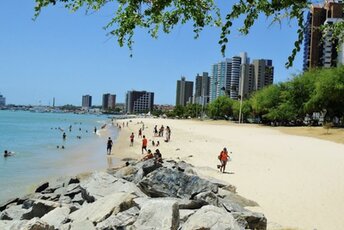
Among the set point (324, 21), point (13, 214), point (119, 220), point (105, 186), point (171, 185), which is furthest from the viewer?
point (105, 186)

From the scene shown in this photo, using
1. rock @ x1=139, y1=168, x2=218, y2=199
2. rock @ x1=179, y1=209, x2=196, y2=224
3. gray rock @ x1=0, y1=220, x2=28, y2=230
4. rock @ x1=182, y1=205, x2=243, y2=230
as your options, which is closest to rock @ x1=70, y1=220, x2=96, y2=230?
gray rock @ x1=0, y1=220, x2=28, y2=230

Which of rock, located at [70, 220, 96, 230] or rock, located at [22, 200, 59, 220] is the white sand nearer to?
rock, located at [70, 220, 96, 230]

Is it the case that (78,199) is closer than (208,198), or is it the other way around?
(208,198)

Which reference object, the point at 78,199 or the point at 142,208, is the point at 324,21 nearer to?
the point at 142,208

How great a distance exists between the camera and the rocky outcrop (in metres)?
7.95

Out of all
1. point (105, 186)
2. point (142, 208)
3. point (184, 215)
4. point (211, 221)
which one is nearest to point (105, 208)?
point (142, 208)

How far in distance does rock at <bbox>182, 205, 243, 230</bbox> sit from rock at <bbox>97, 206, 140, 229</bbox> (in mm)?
1210

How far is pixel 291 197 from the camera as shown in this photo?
1638 centimetres

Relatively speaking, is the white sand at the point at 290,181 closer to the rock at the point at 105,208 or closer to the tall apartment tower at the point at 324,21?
the rock at the point at 105,208

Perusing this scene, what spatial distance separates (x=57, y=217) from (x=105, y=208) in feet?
3.64

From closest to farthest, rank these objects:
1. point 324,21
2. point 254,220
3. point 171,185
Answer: point 254,220 → point 171,185 → point 324,21

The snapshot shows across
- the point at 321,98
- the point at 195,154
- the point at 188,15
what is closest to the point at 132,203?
the point at 188,15

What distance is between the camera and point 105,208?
9.59 meters

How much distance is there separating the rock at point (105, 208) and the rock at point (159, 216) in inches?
53.3
